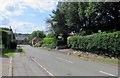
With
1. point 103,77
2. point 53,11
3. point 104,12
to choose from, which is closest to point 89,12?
point 104,12

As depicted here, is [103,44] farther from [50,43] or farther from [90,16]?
[50,43]

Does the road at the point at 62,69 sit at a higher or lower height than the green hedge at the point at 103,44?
lower

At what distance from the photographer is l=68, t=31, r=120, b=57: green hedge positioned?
3052 centimetres

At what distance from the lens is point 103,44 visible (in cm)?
3419

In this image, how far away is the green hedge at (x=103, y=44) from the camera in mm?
30519

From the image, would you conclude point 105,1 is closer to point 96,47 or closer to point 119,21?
point 96,47

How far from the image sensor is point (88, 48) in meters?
41.4

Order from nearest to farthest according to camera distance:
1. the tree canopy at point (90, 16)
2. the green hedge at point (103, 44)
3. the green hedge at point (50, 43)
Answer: the green hedge at point (103, 44)
the tree canopy at point (90, 16)
the green hedge at point (50, 43)

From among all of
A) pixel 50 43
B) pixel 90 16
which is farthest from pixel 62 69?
pixel 50 43

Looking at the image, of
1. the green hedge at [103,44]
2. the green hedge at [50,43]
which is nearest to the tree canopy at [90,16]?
the green hedge at [103,44]

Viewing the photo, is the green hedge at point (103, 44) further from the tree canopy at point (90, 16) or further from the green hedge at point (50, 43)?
the green hedge at point (50, 43)

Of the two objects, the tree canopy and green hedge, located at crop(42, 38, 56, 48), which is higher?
the tree canopy

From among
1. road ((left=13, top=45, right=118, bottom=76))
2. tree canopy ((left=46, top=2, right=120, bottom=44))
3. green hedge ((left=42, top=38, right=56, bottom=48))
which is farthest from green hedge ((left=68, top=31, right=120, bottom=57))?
green hedge ((left=42, top=38, right=56, bottom=48))

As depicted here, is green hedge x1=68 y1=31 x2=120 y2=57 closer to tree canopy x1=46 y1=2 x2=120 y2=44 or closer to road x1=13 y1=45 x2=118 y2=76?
tree canopy x1=46 y1=2 x2=120 y2=44
